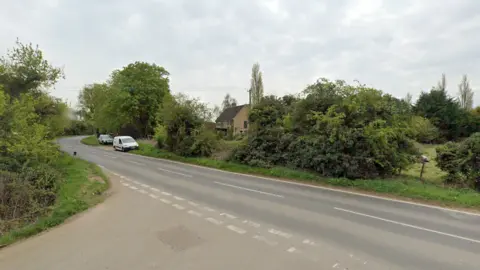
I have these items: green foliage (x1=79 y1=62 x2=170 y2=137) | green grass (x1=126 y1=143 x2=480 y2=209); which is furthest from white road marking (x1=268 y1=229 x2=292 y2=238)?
green foliage (x1=79 y1=62 x2=170 y2=137)

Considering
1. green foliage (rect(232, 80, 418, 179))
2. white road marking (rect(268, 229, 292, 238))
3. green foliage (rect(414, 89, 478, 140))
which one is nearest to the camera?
white road marking (rect(268, 229, 292, 238))

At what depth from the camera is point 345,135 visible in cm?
1325

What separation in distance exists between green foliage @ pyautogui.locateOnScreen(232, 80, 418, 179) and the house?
29.4 meters

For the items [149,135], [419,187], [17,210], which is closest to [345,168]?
[419,187]

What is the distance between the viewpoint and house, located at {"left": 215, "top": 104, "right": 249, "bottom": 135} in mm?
47719

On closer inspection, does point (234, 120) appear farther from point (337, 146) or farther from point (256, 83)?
point (337, 146)

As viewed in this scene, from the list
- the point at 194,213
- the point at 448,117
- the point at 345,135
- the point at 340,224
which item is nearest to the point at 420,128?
the point at 345,135

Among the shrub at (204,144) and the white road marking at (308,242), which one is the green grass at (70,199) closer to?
the white road marking at (308,242)

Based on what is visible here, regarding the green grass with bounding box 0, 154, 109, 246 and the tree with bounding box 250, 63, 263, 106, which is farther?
the tree with bounding box 250, 63, 263, 106

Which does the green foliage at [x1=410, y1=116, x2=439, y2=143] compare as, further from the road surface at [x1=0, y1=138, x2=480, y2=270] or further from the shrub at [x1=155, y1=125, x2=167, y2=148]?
the shrub at [x1=155, y1=125, x2=167, y2=148]

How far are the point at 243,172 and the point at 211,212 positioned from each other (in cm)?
889

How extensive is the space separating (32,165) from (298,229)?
13824mm

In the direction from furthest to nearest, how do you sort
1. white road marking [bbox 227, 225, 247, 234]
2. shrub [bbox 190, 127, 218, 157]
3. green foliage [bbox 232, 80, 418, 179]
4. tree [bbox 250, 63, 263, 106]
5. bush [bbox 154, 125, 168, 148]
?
tree [bbox 250, 63, 263, 106] → bush [bbox 154, 125, 168, 148] → shrub [bbox 190, 127, 218, 157] → green foliage [bbox 232, 80, 418, 179] → white road marking [bbox 227, 225, 247, 234]

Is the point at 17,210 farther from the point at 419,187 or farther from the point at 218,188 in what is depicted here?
the point at 419,187
